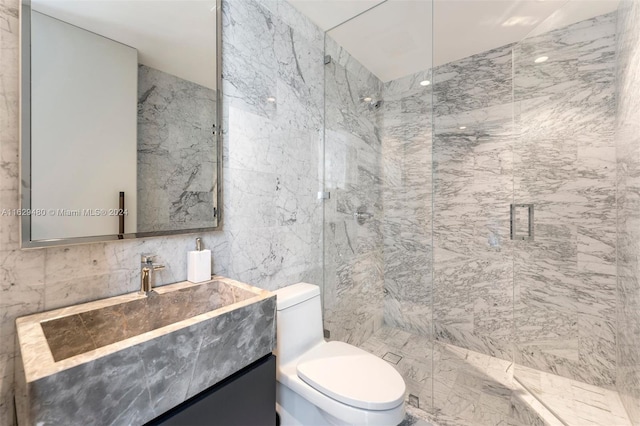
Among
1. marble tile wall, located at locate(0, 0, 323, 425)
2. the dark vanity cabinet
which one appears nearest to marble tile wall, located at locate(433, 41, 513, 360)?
marble tile wall, located at locate(0, 0, 323, 425)

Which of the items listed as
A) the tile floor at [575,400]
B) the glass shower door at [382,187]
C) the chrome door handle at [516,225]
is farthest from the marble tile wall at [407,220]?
the tile floor at [575,400]

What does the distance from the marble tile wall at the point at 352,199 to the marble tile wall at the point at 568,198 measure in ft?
3.75

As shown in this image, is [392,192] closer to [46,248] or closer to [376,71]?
[376,71]

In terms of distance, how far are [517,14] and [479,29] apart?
231 millimetres

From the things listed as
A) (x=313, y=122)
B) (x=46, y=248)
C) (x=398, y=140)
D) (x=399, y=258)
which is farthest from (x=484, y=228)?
(x=46, y=248)

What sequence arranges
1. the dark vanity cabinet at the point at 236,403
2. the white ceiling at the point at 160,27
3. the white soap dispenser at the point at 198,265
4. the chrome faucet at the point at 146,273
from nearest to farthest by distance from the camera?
the dark vanity cabinet at the point at 236,403 → the white ceiling at the point at 160,27 → the chrome faucet at the point at 146,273 → the white soap dispenser at the point at 198,265

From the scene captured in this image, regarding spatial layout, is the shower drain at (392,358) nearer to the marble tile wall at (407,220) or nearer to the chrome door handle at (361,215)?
the marble tile wall at (407,220)

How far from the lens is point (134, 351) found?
26.5 inches

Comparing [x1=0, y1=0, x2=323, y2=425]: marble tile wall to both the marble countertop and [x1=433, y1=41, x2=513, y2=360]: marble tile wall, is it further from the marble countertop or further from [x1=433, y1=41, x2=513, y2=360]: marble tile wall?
[x1=433, y1=41, x2=513, y2=360]: marble tile wall

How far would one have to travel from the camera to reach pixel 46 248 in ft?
2.88

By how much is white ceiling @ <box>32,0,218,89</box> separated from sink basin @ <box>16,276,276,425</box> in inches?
39.2

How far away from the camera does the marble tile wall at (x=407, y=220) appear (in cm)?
242

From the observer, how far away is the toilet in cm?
111

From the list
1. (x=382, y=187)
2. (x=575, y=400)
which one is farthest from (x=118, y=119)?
(x=575, y=400)
